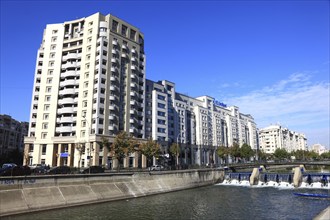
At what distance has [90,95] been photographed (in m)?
103

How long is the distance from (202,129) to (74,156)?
264 feet

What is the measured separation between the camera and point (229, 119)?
19250 cm

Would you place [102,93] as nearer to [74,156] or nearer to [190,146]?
[74,156]

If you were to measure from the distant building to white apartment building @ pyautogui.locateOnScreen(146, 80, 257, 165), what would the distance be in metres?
86.5

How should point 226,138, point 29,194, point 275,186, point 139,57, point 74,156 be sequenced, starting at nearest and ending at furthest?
point 29,194 < point 275,186 < point 74,156 < point 139,57 < point 226,138

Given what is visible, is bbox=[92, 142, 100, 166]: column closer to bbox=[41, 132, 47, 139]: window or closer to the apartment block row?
the apartment block row

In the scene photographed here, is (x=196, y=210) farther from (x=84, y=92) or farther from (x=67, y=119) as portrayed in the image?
(x=84, y=92)

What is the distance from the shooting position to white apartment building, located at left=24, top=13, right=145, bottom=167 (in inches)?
3971

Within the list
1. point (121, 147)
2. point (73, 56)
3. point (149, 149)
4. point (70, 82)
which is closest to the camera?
point (121, 147)

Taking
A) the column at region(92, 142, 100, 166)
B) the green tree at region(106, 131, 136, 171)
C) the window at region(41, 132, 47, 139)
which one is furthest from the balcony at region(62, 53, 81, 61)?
the green tree at region(106, 131, 136, 171)

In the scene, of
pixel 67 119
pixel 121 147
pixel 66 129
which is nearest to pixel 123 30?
pixel 67 119

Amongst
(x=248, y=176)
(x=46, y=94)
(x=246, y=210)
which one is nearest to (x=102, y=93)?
(x=46, y=94)

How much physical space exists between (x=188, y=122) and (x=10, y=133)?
105 m

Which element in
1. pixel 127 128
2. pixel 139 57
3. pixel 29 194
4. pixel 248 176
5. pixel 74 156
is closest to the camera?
pixel 29 194
